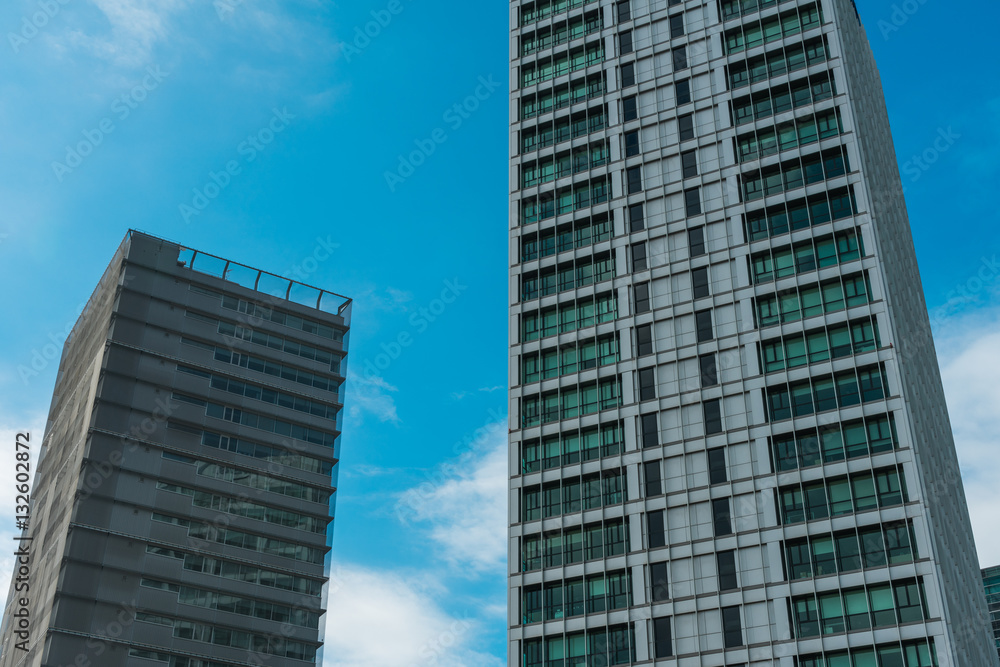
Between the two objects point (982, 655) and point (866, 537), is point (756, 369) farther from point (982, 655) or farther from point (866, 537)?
point (982, 655)

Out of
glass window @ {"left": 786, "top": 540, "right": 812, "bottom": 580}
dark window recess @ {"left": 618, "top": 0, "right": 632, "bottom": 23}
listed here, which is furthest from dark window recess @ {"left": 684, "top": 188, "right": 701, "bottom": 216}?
glass window @ {"left": 786, "top": 540, "right": 812, "bottom": 580}

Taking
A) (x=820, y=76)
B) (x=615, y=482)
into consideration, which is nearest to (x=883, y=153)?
(x=820, y=76)

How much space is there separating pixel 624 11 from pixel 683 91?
34.9ft

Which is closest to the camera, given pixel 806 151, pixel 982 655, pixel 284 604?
pixel 982 655

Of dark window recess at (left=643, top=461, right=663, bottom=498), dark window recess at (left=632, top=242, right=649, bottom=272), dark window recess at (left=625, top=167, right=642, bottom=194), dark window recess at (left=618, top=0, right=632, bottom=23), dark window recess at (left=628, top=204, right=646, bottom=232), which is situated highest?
dark window recess at (left=618, top=0, right=632, bottom=23)

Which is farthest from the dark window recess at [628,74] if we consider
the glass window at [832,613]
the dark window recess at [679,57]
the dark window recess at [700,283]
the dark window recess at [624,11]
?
the glass window at [832,613]

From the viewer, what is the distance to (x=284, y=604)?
9312cm

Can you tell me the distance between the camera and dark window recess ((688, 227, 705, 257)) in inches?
2889

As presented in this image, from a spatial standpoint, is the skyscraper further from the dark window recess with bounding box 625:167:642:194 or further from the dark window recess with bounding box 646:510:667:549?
the dark window recess with bounding box 625:167:642:194

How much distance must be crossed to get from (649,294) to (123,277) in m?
50.1

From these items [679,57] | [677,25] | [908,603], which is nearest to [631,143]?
[679,57]

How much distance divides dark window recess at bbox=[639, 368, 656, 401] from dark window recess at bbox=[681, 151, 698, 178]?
15.5m

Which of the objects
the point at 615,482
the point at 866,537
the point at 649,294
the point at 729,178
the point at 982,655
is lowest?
the point at 982,655

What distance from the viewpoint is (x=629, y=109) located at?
8181 centimetres
